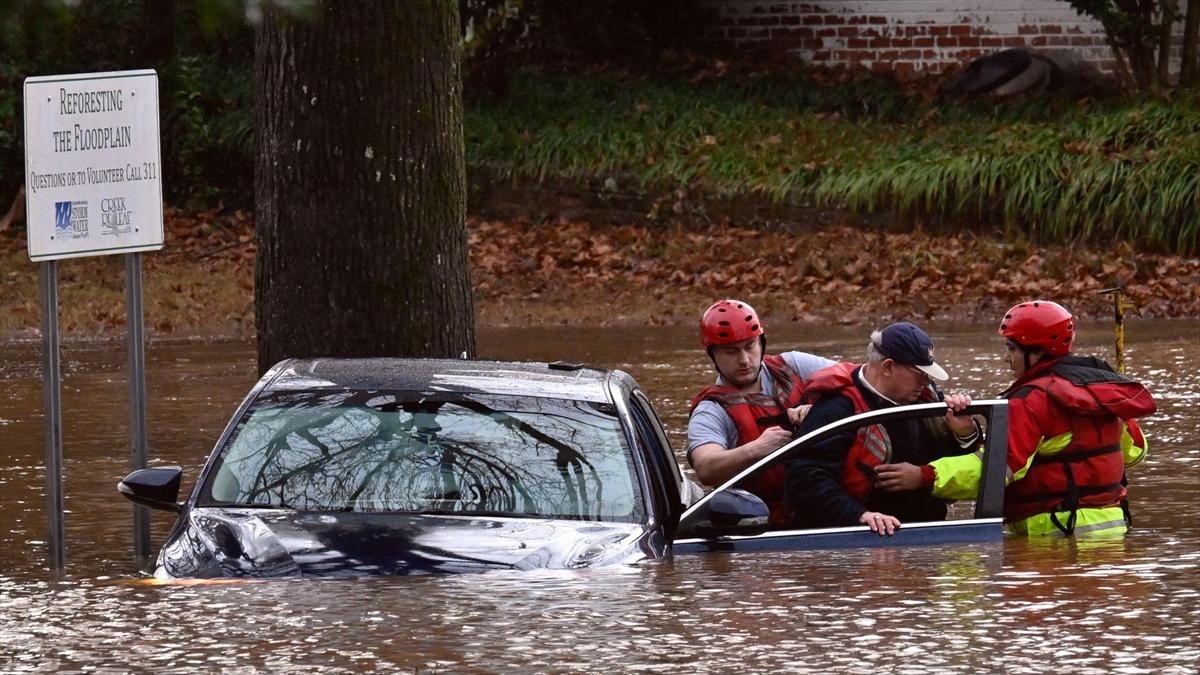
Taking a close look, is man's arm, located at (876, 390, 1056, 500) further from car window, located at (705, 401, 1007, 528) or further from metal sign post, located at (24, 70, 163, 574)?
metal sign post, located at (24, 70, 163, 574)

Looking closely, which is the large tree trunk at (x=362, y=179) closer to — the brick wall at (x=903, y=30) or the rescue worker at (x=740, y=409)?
the rescue worker at (x=740, y=409)

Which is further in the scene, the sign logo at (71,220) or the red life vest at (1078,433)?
the sign logo at (71,220)

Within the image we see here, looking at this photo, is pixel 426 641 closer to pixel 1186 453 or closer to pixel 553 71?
pixel 1186 453

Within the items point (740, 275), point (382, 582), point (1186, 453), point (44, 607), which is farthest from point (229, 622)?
point (740, 275)

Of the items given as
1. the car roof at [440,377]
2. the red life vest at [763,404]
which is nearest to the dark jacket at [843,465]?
the red life vest at [763,404]

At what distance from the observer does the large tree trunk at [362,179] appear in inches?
396

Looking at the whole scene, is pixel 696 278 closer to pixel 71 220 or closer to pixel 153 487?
pixel 71 220

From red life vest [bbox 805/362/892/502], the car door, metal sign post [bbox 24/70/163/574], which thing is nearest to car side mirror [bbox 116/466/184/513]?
metal sign post [bbox 24/70/163/574]

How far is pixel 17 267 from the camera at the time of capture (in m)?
21.8

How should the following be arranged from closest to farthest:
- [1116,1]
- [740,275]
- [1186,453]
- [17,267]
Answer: [1186,453] → [740,275] → [17,267] → [1116,1]

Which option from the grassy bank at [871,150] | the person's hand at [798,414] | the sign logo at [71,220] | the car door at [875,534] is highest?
the grassy bank at [871,150]

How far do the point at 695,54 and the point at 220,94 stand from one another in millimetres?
5606

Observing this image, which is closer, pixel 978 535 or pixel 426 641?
pixel 426 641

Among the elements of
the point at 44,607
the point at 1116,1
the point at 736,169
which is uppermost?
the point at 1116,1
